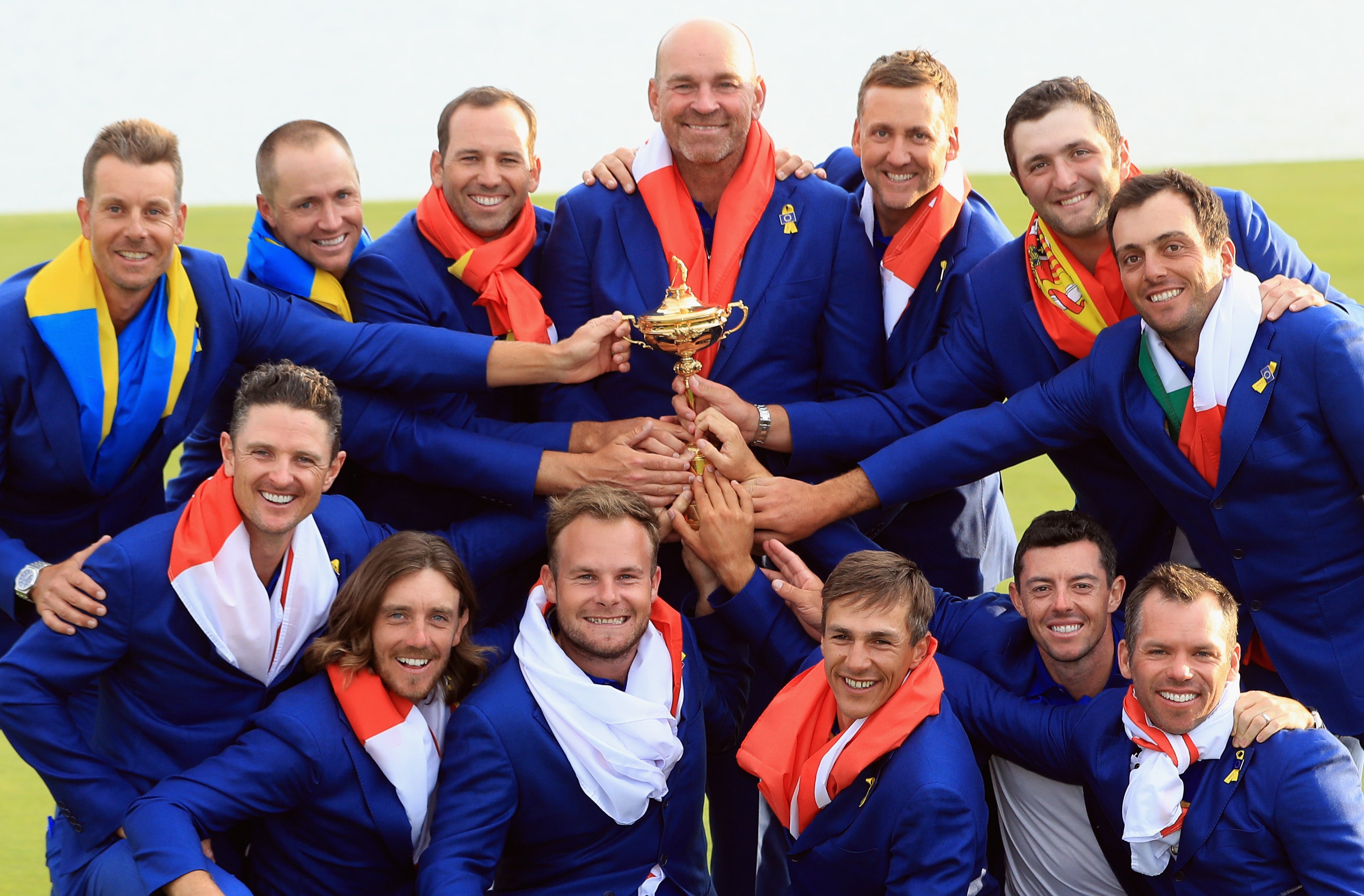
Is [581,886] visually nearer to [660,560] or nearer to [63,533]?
[660,560]

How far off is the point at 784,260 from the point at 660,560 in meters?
1.11

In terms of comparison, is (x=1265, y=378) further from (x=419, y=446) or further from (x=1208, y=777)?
(x=419, y=446)

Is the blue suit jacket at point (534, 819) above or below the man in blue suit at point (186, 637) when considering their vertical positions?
below

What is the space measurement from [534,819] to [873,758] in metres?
0.94

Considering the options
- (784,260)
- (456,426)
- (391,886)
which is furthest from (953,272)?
(391,886)

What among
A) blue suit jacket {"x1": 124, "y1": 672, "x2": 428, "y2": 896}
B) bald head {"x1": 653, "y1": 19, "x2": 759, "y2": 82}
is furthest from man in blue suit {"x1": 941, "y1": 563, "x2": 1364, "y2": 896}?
bald head {"x1": 653, "y1": 19, "x2": 759, "y2": 82}

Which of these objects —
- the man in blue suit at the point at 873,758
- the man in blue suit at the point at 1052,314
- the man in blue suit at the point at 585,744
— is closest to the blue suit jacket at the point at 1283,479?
the man in blue suit at the point at 1052,314

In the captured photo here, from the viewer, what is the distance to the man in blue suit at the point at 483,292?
452cm

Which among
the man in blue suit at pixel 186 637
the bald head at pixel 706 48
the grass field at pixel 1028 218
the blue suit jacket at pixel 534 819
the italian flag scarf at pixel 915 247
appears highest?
the grass field at pixel 1028 218

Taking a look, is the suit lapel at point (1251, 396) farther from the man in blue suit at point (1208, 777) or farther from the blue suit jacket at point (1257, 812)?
the blue suit jacket at point (1257, 812)

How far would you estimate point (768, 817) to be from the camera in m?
4.18

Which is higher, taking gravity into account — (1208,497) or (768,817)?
(1208,497)

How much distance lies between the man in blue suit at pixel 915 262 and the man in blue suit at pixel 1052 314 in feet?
0.20

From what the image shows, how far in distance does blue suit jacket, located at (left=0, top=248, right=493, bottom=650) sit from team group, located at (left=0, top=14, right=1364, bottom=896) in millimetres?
15
